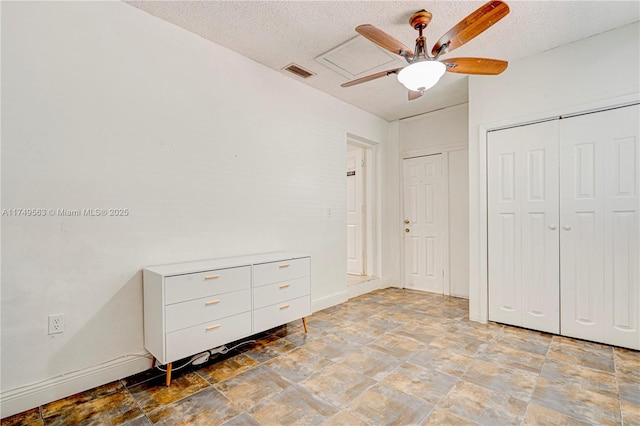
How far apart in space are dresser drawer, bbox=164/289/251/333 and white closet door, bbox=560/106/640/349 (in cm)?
281

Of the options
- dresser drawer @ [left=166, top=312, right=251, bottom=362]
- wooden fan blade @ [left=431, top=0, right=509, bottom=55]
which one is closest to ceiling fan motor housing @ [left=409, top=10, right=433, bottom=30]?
wooden fan blade @ [left=431, top=0, right=509, bottom=55]

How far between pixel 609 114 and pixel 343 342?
115 inches

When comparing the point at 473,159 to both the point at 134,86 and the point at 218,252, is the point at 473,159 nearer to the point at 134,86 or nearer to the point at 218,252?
the point at 218,252

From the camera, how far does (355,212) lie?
4.91 m

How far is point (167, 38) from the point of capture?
7.54ft

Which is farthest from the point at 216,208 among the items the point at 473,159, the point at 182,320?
the point at 473,159

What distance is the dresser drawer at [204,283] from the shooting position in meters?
1.94

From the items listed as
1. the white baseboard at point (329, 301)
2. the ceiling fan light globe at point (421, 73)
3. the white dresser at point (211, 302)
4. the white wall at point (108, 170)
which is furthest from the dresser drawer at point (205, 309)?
the ceiling fan light globe at point (421, 73)

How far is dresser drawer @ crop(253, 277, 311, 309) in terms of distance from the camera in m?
2.45

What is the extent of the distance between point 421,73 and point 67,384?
2.95m

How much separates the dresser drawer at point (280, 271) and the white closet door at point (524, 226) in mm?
1926

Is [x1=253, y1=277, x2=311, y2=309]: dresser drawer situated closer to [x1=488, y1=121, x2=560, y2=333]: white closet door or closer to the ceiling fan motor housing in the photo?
[x1=488, y1=121, x2=560, y2=333]: white closet door

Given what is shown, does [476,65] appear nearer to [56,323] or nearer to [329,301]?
[329,301]

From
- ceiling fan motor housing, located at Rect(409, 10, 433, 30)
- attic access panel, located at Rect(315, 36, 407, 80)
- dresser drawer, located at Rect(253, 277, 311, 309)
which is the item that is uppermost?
attic access panel, located at Rect(315, 36, 407, 80)
